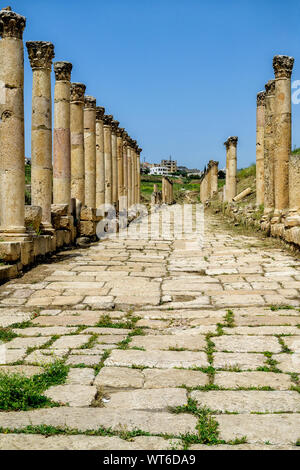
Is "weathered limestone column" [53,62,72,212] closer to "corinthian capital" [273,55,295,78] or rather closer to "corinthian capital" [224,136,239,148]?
"corinthian capital" [273,55,295,78]

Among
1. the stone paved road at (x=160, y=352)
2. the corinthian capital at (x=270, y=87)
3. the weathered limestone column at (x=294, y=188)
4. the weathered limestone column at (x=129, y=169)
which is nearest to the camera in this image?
the stone paved road at (x=160, y=352)

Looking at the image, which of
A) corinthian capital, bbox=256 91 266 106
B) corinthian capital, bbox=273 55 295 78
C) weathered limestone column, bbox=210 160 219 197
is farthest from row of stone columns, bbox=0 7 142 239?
weathered limestone column, bbox=210 160 219 197

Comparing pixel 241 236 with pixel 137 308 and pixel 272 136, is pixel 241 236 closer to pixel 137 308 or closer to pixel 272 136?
pixel 272 136

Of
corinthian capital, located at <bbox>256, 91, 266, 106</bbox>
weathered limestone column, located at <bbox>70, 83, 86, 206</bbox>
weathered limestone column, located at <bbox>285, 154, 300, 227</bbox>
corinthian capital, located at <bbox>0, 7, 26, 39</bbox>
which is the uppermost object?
corinthian capital, located at <bbox>256, 91, 266, 106</bbox>

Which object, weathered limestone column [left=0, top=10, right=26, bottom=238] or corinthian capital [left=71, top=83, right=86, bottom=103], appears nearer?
weathered limestone column [left=0, top=10, right=26, bottom=238]

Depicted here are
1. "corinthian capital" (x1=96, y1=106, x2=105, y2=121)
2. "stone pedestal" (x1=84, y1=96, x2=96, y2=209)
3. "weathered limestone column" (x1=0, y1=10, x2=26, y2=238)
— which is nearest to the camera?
"weathered limestone column" (x1=0, y1=10, x2=26, y2=238)

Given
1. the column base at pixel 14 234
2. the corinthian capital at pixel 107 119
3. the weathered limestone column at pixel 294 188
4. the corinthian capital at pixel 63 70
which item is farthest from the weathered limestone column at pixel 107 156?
the column base at pixel 14 234

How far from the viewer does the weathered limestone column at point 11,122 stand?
10164 mm

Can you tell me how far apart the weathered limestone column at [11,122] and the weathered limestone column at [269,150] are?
9267mm

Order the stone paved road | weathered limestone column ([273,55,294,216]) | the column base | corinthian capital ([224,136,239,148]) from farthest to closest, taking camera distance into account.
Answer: corinthian capital ([224,136,239,148]) → weathered limestone column ([273,55,294,216]) → the column base → the stone paved road

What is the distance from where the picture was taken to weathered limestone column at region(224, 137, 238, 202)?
29.8 metres

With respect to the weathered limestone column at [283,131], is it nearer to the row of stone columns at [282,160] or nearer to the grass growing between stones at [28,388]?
the row of stone columns at [282,160]

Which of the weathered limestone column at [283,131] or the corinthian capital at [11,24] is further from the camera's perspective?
the weathered limestone column at [283,131]
